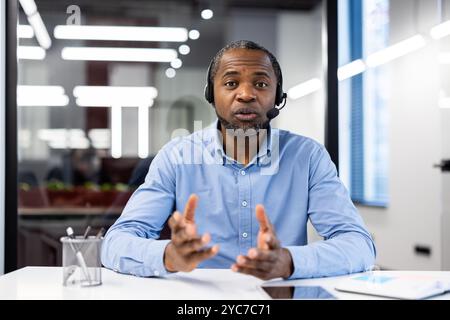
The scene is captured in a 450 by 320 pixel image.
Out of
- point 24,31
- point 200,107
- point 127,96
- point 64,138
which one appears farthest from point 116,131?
point 64,138

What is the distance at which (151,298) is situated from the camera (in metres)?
1.09

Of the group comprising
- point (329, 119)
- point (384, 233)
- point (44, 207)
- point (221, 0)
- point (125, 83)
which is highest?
point (221, 0)

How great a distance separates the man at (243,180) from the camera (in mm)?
1562

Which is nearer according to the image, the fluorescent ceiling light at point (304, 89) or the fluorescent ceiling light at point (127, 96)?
the fluorescent ceiling light at point (304, 89)

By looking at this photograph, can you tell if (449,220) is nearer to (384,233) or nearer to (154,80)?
(384,233)

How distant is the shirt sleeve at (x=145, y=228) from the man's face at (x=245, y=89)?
0.25 meters

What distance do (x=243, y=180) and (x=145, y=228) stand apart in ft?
1.11

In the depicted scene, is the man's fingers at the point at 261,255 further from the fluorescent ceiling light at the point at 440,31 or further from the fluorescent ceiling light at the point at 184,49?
the fluorescent ceiling light at the point at 440,31

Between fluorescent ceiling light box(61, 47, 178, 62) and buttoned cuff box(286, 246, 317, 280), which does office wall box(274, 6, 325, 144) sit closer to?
fluorescent ceiling light box(61, 47, 178, 62)

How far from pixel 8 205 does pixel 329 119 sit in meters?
1.31

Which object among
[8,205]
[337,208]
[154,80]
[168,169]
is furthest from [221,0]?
[8,205]

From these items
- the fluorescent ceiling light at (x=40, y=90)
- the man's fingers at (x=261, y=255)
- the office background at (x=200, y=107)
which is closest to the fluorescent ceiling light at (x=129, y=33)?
the office background at (x=200, y=107)

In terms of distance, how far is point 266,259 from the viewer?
116cm

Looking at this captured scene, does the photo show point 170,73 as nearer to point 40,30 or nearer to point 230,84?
point 230,84
